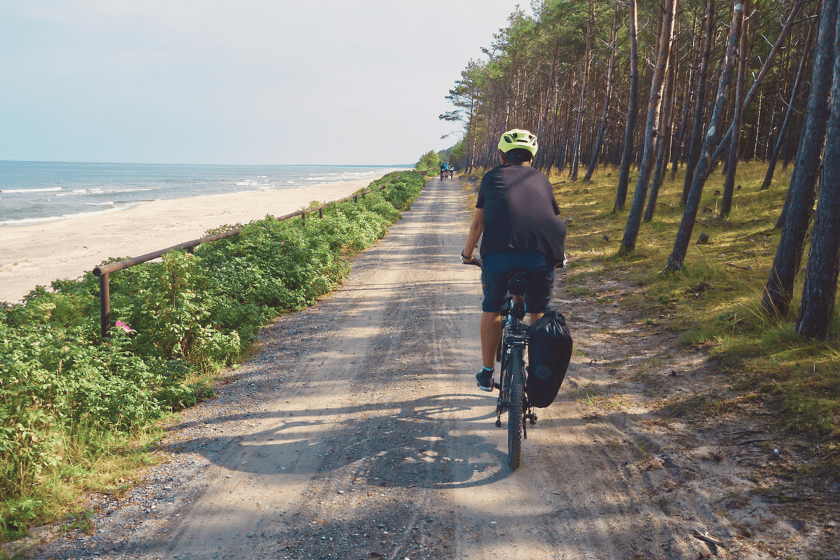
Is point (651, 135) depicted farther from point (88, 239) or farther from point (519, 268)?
point (88, 239)

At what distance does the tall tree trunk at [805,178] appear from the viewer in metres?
5.58

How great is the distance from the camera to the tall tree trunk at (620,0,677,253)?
1157 centimetres

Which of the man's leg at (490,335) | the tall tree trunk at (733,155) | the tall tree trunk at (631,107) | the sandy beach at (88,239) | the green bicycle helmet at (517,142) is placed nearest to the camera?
the green bicycle helmet at (517,142)

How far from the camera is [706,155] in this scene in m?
9.11

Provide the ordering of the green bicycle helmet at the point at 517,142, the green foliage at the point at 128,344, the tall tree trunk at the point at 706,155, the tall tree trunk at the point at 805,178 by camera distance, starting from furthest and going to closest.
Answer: the tall tree trunk at the point at 706,155 < the tall tree trunk at the point at 805,178 < the green bicycle helmet at the point at 517,142 < the green foliage at the point at 128,344

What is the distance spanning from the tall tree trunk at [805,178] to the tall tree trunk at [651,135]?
5526 millimetres

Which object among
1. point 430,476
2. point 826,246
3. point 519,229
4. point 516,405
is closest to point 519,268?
point 519,229

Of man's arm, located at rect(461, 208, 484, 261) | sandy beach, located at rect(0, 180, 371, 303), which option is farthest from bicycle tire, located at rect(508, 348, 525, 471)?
sandy beach, located at rect(0, 180, 371, 303)

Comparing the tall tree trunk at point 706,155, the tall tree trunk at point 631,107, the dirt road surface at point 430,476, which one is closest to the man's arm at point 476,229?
the dirt road surface at point 430,476

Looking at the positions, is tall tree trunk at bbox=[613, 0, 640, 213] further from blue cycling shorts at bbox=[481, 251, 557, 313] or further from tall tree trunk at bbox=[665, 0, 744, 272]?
blue cycling shorts at bbox=[481, 251, 557, 313]

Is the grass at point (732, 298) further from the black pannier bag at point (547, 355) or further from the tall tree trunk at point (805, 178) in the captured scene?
the black pannier bag at point (547, 355)

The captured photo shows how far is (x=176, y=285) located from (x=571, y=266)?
8.30m

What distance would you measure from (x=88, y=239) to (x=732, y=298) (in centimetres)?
2221

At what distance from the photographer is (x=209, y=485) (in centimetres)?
356
